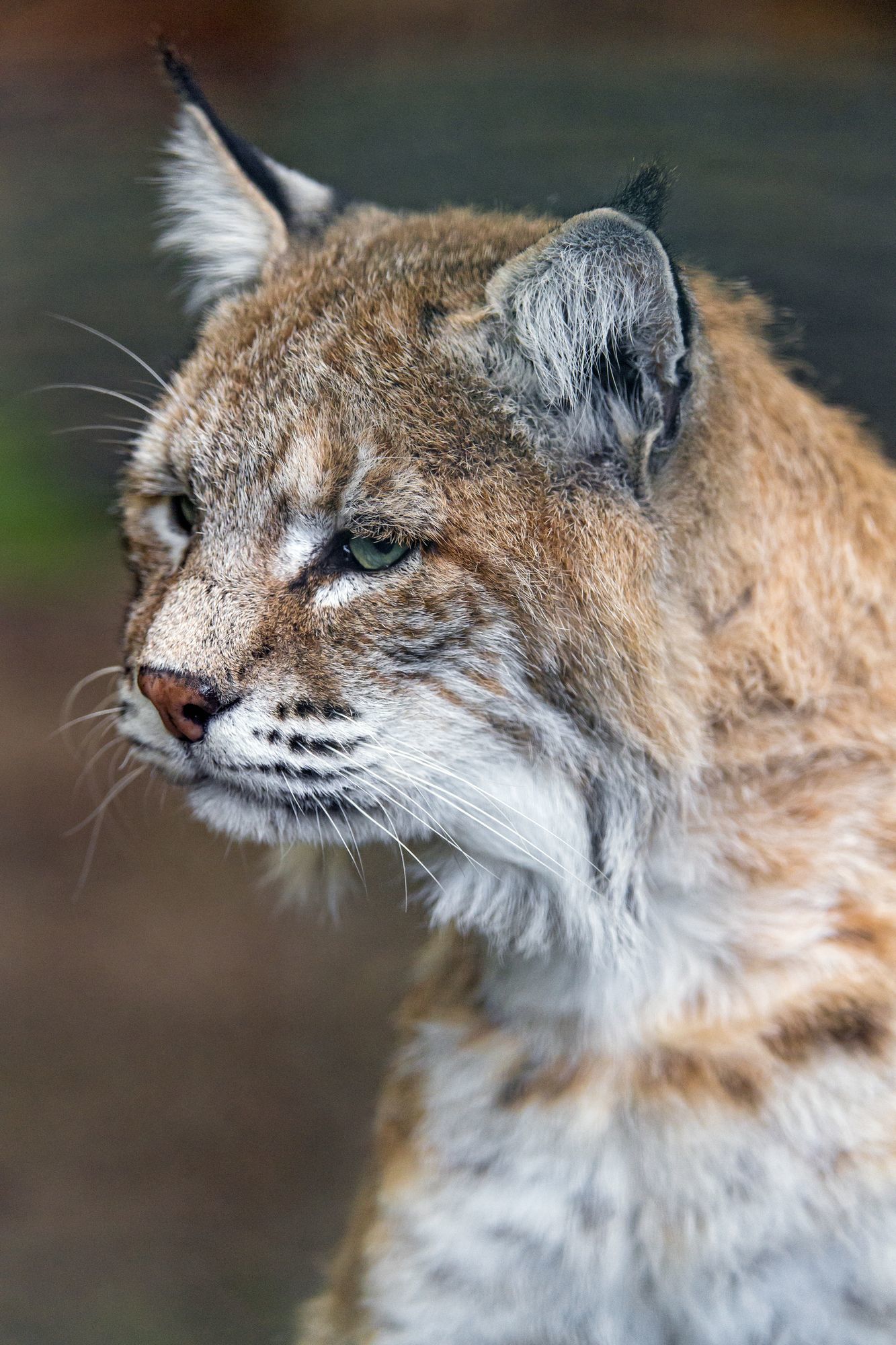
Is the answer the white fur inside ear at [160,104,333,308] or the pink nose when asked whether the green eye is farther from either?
the white fur inside ear at [160,104,333,308]

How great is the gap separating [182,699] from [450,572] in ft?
0.70

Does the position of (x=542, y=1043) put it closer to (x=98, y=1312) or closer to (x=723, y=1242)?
(x=723, y=1242)

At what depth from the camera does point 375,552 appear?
3.01 ft

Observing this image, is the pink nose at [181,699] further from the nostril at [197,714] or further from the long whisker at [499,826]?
the long whisker at [499,826]

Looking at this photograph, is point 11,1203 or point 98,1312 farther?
point 11,1203

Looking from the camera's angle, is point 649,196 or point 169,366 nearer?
point 649,196

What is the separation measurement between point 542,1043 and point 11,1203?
1266 mm

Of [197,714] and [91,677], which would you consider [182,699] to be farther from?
[91,677]

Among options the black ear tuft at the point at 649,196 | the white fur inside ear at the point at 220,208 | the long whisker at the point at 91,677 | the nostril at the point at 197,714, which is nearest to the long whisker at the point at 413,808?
the nostril at the point at 197,714

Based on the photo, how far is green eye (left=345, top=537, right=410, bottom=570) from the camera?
0.91m

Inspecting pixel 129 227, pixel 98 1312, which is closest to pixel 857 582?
pixel 129 227

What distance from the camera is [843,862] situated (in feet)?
3.30

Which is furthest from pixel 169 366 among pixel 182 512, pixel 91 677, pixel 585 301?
pixel 585 301

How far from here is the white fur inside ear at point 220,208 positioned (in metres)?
1.16
